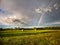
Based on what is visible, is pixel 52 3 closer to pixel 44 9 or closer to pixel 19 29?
pixel 44 9

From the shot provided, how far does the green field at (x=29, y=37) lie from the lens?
138 inches

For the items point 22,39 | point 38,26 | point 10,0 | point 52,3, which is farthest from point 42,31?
point 10,0

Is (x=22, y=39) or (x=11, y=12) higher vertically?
(x=11, y=12)

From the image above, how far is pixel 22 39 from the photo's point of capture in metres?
3.54

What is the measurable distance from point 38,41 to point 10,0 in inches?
53.9

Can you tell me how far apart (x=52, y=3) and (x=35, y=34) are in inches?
38.9

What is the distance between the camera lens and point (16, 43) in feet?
11.4

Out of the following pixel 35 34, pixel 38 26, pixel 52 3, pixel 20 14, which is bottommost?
pixel 35 34

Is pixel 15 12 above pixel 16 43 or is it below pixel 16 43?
above

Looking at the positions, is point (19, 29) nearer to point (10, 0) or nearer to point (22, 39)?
point (22, 39)

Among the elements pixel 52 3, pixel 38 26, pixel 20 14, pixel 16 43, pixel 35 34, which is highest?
pixel 52 3

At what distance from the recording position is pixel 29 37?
11.7 ft

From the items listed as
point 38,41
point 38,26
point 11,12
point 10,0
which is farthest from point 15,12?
point 38,41

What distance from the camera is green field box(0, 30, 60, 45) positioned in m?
3.49
